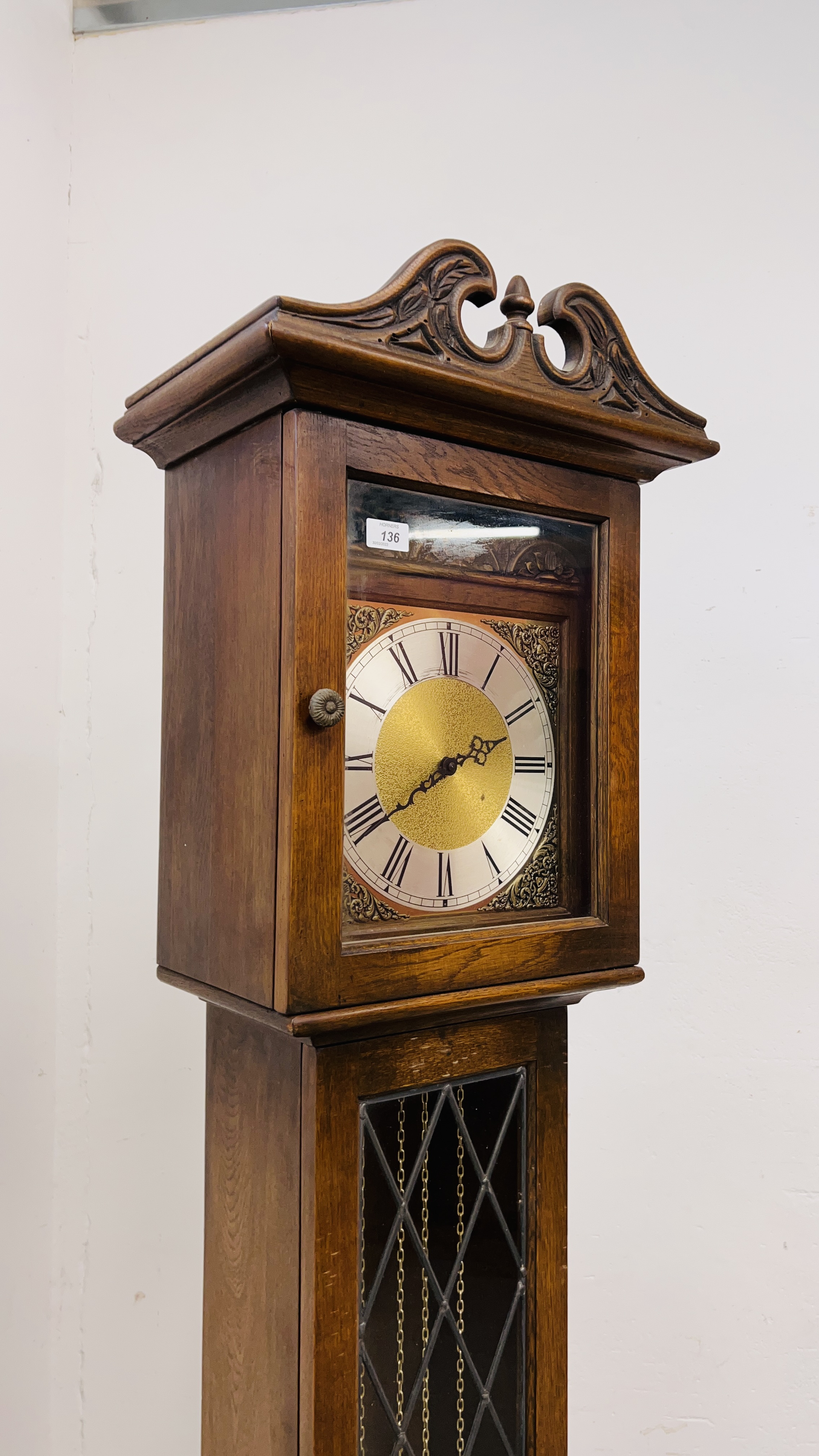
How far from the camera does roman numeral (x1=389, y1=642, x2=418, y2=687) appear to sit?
91 cm

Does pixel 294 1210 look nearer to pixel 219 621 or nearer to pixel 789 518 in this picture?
pixel 219 621

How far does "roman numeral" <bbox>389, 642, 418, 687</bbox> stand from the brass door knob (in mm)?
96

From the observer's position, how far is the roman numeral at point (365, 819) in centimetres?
87

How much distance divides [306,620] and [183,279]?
3.15 feet

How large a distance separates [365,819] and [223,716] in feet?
0.53

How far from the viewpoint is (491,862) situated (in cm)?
98

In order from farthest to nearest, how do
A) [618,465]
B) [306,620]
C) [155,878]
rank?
[155,878], [618,465], [306,620]

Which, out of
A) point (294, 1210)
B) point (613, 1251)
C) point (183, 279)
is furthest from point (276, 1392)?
point (183, 279)

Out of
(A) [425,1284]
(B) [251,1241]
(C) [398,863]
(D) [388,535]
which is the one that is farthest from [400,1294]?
(D) [388,535]

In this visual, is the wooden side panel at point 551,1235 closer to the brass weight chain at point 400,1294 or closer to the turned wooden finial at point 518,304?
the brass weight chain at point 400,1294

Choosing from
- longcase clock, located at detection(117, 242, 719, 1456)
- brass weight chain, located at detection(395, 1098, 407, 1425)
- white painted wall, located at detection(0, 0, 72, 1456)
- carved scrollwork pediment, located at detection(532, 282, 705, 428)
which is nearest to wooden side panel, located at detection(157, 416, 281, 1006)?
longcase clock, located at detection(117, 242, 719, 1456)

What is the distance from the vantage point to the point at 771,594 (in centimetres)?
157

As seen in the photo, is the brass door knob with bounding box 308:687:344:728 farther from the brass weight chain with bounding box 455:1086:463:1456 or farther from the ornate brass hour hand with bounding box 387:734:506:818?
the brass weight chain with bounding box 455:1086:463:1456

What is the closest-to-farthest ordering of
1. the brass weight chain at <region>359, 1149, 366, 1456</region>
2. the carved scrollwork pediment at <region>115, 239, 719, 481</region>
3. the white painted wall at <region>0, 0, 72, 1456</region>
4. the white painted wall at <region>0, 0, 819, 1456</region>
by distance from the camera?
the carved scrollwork pediment at <region>115, 239, 719, 481</region>
the brass weight chain at <region>359, 1149, 366, 1456</region>
the white painted wall at <region>0, 0, 72, 1456</region>
the white painted wall at <region>0, 0, 819, 1456</region>
